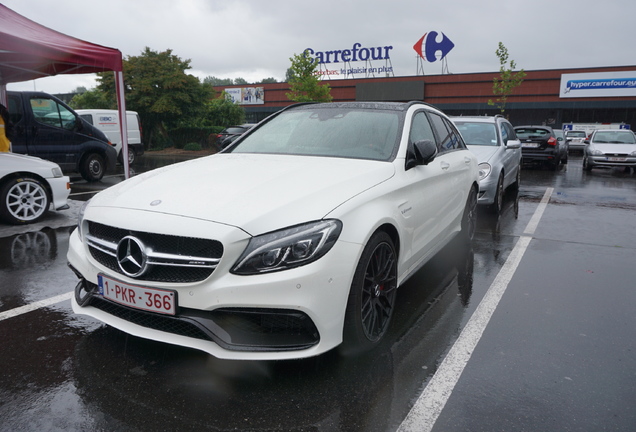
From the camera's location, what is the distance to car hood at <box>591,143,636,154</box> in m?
15.7

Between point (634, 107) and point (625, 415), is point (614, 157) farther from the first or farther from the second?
point (634, 107)

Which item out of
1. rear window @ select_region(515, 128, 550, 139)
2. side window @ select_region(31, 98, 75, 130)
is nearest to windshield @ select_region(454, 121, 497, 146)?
rear window @ select_region(515, 128, 550, 139)

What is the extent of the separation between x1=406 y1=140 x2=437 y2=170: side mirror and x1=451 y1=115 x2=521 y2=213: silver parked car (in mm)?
4319

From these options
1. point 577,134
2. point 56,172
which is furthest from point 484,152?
point 577,134

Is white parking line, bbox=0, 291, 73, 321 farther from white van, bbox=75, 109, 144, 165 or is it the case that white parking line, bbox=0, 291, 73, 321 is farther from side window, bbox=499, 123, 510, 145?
white van, bbox=75, 109, 144, 165

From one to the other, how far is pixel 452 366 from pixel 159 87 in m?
27.5

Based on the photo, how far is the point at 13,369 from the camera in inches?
117

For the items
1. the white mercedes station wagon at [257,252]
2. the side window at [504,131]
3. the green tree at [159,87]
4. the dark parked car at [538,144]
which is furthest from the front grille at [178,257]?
A: the green tree at [159,87]

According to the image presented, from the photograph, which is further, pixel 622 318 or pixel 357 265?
pixel 622 318

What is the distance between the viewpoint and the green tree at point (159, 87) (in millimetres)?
26984

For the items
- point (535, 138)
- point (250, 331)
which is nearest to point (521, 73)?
point (535, 138)

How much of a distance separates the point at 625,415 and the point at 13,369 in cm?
339

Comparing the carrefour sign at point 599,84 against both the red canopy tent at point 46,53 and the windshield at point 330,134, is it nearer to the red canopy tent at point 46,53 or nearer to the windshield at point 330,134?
the red canopy tent at point 46,53

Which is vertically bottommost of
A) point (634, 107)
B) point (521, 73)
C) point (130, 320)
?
point (130, 320)
